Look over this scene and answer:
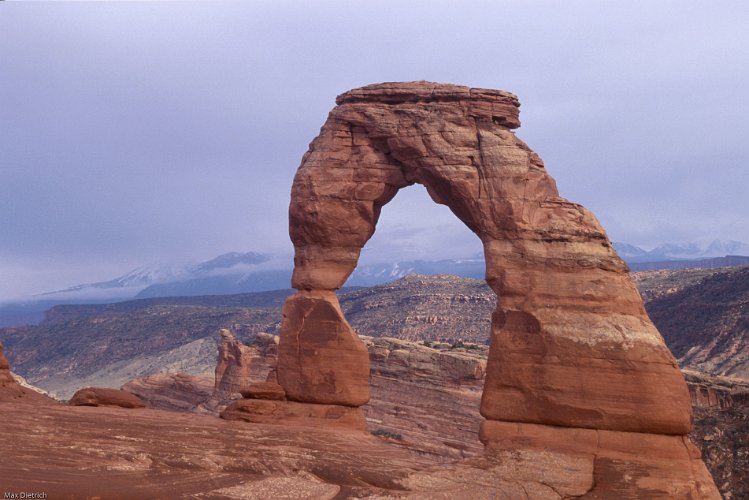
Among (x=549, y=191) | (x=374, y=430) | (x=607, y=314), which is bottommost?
(x=374, y=430)

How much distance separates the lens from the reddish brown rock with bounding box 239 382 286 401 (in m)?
27.8

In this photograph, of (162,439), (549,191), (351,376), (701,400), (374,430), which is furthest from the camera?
(374,430)

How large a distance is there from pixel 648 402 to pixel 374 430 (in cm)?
2536

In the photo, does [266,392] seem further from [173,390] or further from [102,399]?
[173,390]

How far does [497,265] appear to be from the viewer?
81.3 feet

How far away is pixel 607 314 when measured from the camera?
23469mm

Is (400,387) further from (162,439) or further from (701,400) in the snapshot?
(162,439)

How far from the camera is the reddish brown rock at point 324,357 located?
27.5 m

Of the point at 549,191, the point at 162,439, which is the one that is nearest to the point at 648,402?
the point at 549,191

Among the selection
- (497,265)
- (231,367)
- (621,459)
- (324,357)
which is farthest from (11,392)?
(231,367)

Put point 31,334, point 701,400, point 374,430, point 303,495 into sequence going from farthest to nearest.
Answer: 1. point 31,334
2. point 374,430
3. point 701,400
4. point 303,495

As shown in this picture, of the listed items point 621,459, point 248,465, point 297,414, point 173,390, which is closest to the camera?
point 248,465

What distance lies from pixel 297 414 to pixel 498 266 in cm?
724

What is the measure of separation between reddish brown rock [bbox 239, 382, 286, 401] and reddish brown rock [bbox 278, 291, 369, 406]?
9.5 inches
